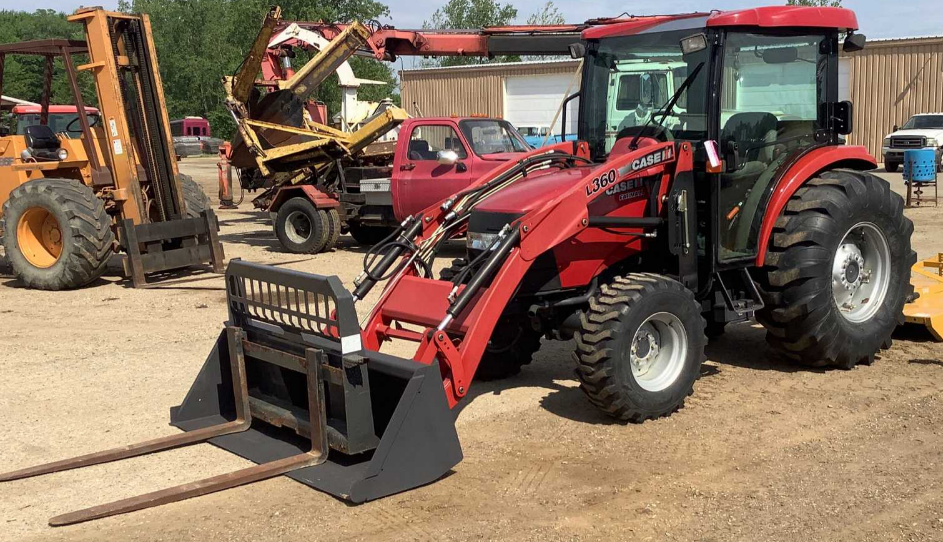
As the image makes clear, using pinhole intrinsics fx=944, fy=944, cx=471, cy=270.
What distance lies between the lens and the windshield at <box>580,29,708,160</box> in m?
6.29

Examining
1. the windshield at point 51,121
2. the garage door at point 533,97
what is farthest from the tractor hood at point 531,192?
the garage door at point 533,97

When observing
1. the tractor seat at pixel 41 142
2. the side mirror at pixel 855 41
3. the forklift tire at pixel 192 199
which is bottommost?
the forklift tire at pixel 192 199

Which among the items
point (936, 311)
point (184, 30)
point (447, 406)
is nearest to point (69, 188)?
point (447, 406)

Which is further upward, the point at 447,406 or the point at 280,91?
the point at 280,91

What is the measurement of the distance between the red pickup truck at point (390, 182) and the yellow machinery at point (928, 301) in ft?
18.7

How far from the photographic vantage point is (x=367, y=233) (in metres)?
15.1

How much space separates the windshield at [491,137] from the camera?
1293cm

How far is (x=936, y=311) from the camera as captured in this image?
24.7ft

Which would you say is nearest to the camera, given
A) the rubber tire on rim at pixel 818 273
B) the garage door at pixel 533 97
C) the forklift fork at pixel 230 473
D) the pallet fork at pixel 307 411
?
the forklift fork at pixel 230 473

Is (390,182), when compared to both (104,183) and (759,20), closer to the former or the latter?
(104,183)

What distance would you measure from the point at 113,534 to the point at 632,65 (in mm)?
4541

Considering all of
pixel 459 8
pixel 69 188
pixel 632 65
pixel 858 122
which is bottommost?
pixel 858 122

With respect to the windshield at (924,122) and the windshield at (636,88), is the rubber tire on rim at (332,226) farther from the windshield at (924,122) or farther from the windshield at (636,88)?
the windshield at (924,122)

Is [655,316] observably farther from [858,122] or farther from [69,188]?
[858,122]
